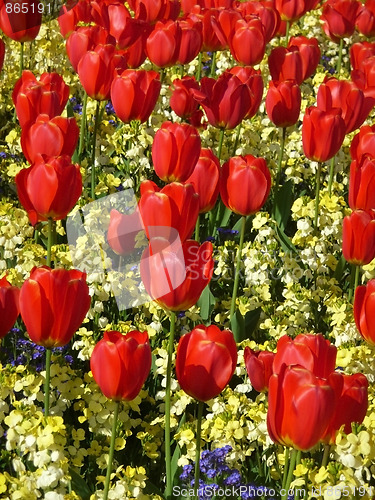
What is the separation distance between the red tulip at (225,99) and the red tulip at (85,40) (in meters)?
0.62

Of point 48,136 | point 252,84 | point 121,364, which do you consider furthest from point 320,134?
point 121,364

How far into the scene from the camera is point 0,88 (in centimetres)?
523

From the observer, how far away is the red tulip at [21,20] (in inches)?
176

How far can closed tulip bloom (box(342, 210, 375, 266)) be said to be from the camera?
3084 mm

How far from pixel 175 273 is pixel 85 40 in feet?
6.90

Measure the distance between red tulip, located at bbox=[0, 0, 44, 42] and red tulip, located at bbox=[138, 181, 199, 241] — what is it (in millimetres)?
2137

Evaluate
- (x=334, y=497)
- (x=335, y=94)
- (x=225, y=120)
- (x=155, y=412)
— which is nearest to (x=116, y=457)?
(x=155, y=412)

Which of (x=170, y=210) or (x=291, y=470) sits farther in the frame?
(x=170, y=210)

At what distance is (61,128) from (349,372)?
1.33 metres

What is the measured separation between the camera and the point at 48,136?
3275mm

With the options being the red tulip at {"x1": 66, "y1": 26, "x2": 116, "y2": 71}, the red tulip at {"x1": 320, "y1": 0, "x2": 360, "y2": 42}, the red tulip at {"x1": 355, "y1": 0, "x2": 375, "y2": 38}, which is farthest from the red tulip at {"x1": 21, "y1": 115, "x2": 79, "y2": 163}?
the red tulip at {"x1": 355, "y1": 0, "x2": 375, "y2": 38}

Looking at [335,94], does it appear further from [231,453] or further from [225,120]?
[231,453]

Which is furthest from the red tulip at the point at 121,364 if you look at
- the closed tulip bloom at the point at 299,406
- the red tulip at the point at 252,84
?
the red tulip at the point at 252,84

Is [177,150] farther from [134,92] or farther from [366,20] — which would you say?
[366,20]
